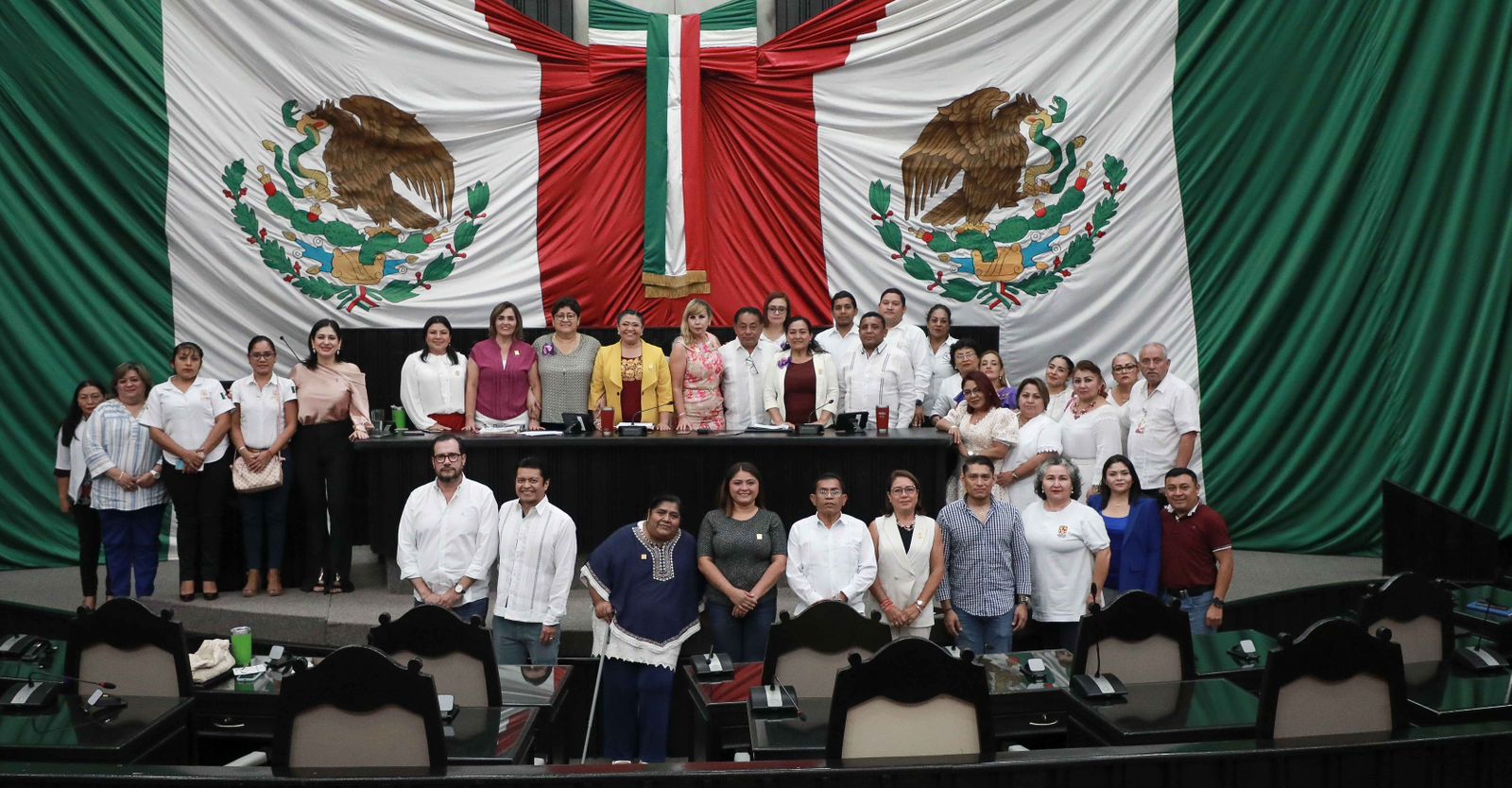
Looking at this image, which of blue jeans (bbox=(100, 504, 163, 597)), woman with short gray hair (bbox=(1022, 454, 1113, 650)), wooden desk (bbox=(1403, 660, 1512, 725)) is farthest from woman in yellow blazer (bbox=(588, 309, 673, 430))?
wooden desk (bbox=(1403, 660, 1512, 725))

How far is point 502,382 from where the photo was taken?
7809 mm

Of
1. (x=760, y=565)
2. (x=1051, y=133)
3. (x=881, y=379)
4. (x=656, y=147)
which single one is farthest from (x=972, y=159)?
(x=760, y=565)

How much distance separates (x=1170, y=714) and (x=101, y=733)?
3.31 metres

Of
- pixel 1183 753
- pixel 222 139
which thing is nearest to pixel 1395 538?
pixel 1183 753

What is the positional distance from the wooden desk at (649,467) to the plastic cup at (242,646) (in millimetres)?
2427

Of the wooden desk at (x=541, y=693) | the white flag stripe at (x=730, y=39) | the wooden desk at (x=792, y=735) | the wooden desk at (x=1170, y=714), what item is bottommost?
the wooden desk at (x=541, y=693)

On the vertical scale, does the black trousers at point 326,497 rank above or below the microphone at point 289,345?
below

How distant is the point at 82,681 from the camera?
4.38 meters

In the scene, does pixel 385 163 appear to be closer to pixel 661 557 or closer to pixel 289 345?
pixel 289 345

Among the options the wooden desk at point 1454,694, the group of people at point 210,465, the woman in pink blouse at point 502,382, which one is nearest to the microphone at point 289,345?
the group of people at point 210,465

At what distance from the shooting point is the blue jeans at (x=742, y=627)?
6.08 meters

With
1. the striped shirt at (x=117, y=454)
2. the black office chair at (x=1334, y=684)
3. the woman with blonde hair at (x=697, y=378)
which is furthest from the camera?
the woman with blonde hair at (x=697, y=378)

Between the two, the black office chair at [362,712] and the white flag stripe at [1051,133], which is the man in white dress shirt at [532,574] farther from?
the white flag stripe at [1051,133]

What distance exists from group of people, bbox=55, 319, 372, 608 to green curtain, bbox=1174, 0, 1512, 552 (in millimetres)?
6151
